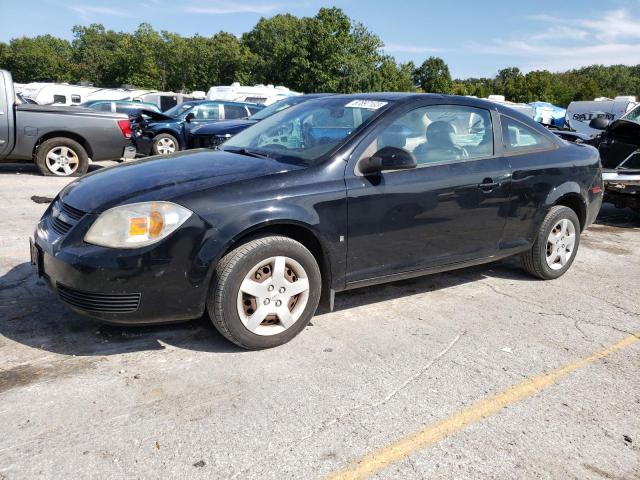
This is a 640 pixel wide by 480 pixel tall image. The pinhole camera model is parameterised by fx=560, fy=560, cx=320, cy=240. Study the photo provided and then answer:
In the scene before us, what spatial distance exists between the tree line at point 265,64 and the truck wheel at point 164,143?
5017cm

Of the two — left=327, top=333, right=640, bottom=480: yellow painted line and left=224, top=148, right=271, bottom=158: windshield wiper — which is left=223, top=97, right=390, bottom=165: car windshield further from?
left=327, top=333, right=640, bottom=480: yellow painted line

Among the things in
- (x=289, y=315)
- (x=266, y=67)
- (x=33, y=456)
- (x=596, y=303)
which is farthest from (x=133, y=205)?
(x=266, y=67)

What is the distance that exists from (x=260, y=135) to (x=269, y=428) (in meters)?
2.51

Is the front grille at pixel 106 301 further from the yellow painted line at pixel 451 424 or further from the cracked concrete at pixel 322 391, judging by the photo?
the yellow painted line at pixel 451 424

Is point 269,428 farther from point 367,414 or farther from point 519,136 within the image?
point 519,136

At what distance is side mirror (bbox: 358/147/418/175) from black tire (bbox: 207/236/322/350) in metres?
0.70

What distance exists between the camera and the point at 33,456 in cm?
234

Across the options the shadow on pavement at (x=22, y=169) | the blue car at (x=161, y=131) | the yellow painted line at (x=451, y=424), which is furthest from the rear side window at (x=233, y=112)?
the yellow painted line at (x=451, y=424)

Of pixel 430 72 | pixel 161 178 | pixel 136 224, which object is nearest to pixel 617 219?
pixel 161 178

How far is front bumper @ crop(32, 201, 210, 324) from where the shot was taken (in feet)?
9.93

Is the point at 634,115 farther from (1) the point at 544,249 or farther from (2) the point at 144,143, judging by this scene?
(2) the point at 144,143

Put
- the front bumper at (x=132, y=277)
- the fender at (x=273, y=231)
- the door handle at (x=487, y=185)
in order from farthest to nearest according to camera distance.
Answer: the door handle at (x=487, y=185), the fender at (x=273, y=231), the front bumper at (x=132, y=277)

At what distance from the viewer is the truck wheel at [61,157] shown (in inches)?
387

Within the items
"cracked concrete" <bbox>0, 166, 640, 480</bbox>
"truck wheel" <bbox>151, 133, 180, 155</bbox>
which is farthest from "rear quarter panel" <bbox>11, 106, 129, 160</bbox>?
"cracked concrete" <bbox>0, 166, 640, 480</bbox>
